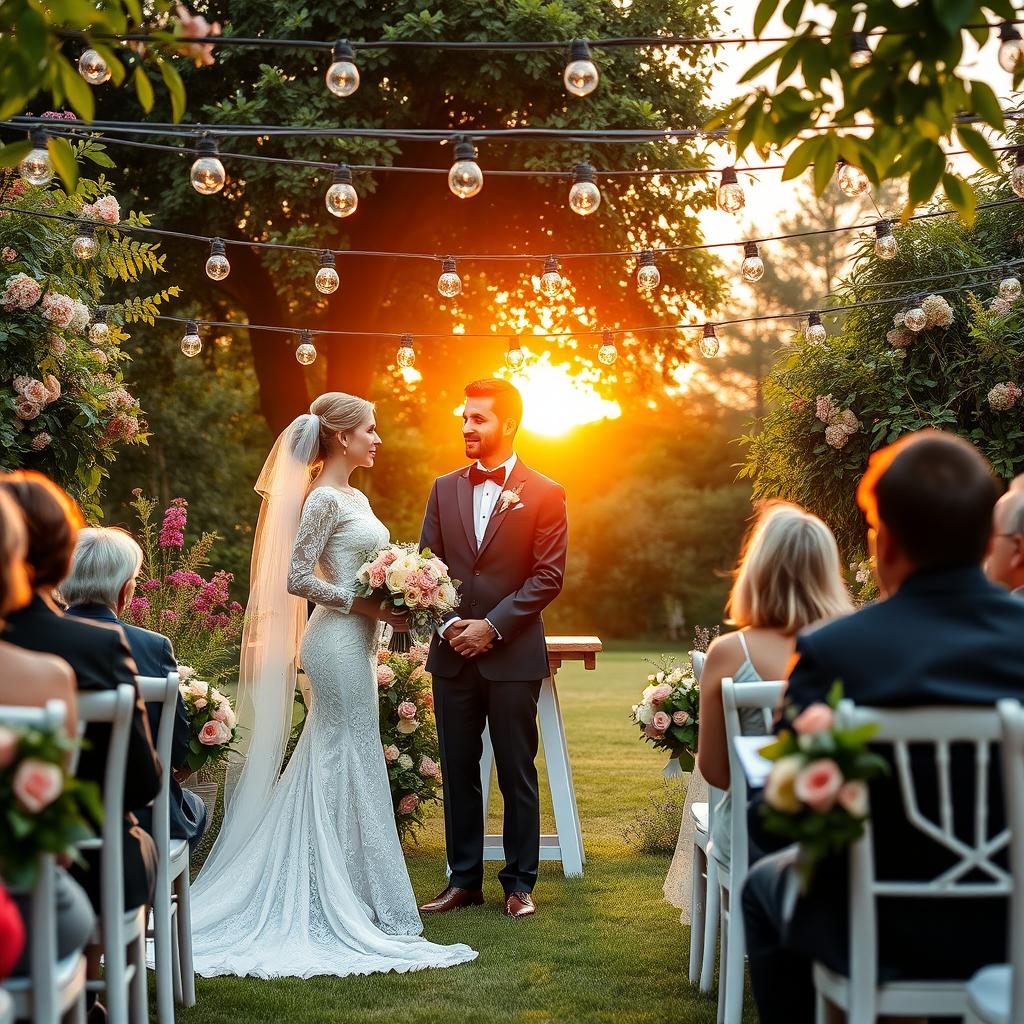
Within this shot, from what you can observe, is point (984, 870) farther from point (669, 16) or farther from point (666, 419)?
point (666, 419)

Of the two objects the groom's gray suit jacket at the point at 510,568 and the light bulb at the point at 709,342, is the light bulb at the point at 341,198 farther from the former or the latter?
the light bulb at the point at 709,342

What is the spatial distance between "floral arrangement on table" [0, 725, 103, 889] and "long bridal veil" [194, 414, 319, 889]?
11.5 feet

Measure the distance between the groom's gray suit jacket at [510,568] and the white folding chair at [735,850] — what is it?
1.99 m

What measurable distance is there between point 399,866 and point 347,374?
1102 centimetres

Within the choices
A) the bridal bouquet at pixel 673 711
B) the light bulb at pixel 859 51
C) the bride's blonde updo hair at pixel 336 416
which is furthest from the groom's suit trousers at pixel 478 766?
the light bulb at pixel 859 51

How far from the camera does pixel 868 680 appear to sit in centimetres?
240

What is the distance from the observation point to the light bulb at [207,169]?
5129 millimetres

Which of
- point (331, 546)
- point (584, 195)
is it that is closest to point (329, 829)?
point (331, 546)

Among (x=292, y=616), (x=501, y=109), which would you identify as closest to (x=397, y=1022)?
(x=292, y=616)

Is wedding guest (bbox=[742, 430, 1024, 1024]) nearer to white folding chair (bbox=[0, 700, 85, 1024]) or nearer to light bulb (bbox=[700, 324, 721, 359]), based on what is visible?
white folding chair (bbox=[0, 700, 85, 1024])

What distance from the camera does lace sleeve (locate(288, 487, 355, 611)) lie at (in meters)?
5.47

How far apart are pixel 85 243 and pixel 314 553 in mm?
2410

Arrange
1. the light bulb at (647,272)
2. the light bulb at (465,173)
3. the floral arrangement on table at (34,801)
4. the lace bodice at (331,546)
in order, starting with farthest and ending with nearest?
the light bulb at (647,272)
the lace bodice at (331,546)
the light bulb at (465,173)
the floral arrangement on table at (34,801)

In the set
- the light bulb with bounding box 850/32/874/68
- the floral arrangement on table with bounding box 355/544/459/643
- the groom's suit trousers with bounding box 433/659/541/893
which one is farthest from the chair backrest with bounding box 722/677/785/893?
the groom's suit trousers with bounding box 433/659/541/893
